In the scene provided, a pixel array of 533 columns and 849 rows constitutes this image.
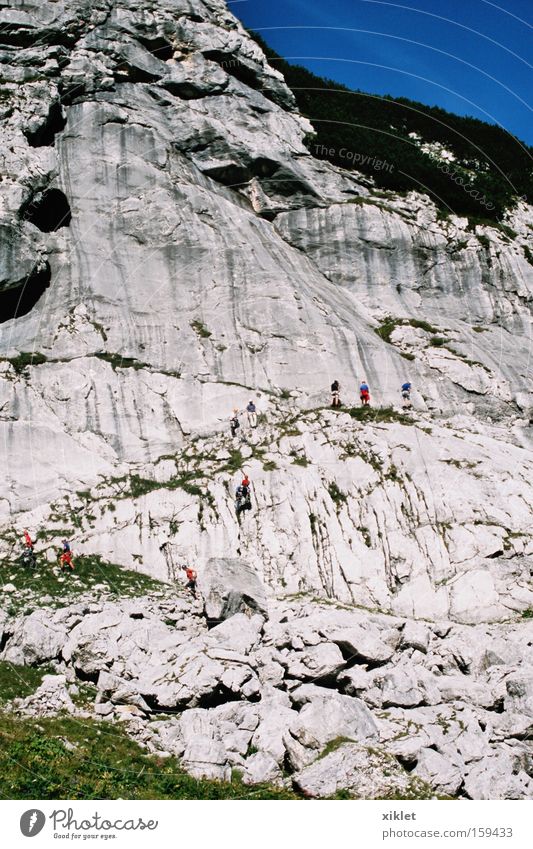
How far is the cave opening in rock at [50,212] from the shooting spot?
47031mm

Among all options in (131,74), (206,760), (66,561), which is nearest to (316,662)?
(206,760)

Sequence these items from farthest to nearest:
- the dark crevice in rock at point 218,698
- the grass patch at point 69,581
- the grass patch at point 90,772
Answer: the grass patch at point 69,581 → the dark crevice in rock at point 218,698 → the grass patch at point 90,772

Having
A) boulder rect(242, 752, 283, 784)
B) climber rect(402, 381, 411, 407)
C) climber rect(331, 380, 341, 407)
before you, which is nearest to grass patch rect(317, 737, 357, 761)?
boulder rect(242, 752, 283, 784)

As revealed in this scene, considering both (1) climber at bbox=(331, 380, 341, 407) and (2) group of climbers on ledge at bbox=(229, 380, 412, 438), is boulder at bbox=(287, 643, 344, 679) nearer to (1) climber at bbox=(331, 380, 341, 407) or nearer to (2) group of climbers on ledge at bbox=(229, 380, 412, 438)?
(2) group of climbers on ledge at bbox=(229, 380, 412, 438)

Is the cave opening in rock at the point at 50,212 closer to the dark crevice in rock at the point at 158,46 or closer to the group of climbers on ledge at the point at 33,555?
the dark crevice in rock at the point at 158,46

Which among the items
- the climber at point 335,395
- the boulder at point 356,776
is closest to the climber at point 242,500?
the climber at point 335,395

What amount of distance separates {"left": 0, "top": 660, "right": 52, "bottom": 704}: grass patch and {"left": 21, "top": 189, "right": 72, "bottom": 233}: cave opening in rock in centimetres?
2992

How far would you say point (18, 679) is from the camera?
24.4 meters

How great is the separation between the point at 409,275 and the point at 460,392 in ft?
37.0

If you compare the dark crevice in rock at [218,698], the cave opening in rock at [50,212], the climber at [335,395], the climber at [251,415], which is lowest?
the dark crevice in rock at [218,698]

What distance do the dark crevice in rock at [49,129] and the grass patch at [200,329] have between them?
1559 centimetres

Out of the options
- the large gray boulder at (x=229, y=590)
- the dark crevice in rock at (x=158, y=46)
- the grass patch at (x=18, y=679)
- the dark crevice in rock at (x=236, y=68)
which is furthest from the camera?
the dark crevice in rock at (x=236, y=68)

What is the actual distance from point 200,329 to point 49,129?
1712 centimetres
